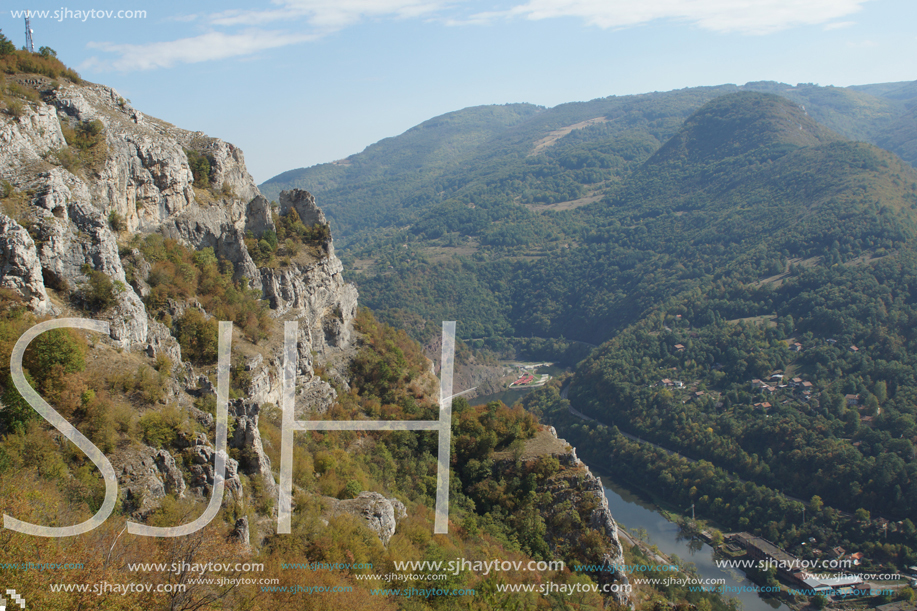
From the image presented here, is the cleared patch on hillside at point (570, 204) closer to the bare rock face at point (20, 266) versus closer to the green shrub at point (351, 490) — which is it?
the green shrub at point (351, 490)

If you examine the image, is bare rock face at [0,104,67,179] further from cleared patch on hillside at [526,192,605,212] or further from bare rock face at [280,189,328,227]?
cleared patch on hillside at [526,192,605,212]

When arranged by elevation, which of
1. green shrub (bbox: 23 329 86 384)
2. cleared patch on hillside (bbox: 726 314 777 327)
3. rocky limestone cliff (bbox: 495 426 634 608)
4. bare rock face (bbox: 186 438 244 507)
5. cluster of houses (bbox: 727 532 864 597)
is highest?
green shrub (bbox: 23 329 86 384)

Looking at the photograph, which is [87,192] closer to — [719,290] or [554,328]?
[719,290]

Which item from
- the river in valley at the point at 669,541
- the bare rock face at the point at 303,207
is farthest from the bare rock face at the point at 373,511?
the river in valley at the point at 669,541

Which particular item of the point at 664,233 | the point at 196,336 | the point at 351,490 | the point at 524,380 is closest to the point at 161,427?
the point at 196,336

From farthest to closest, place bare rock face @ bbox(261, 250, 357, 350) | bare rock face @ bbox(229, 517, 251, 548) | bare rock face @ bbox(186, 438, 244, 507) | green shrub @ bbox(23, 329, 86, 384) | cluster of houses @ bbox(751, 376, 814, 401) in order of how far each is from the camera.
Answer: cluster of houses @ bbox(751, 376, 814, 401)
bare rock face @ bbox(261, 250, 357, 350)
bare rock face @ bbox(186, 438, 244, 507)
bare rock face @ bbox(229, 517, 251, 548)
green shrub @ bbox(23, 329, 86, 384)

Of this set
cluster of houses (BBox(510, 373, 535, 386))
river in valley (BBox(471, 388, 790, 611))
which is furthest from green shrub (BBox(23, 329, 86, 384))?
cluster of houses (BBox(510, 373, 535, 386))

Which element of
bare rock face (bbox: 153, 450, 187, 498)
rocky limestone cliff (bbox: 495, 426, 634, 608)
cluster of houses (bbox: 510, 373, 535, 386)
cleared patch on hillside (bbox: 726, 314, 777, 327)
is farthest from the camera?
cluster of houses (bbox: 510, 373, 535, 386)
